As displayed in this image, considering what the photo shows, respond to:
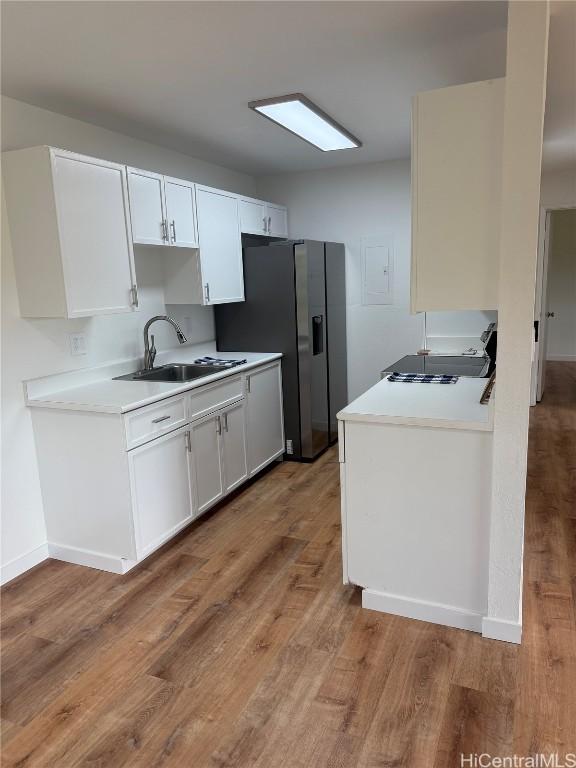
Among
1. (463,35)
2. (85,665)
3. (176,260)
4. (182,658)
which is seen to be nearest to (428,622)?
(182,658)

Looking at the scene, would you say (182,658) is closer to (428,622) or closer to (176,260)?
(428,622)

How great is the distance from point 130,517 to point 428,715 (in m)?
1.60

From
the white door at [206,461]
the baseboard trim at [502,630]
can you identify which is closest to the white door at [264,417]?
the white door at [206,461]

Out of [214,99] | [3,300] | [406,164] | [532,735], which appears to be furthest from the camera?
[406,164]

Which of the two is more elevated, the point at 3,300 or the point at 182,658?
the point at 3,300

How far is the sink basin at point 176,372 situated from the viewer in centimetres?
341

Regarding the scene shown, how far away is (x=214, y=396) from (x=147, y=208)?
1187 mm

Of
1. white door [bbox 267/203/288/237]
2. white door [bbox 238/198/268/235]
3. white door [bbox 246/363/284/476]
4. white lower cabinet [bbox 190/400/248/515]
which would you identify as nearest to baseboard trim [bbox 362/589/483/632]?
white lower cabinet [bbox 190/400/248/515]

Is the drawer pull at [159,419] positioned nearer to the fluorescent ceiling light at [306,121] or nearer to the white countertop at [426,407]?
the white countertop at [426,407]

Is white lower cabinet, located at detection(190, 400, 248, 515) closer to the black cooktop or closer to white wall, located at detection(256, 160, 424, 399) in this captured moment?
the black cooktop

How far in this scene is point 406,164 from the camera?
4516 mm

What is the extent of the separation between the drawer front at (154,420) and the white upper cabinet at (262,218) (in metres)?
1.80

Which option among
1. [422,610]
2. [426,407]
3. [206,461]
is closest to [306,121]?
[426,407]

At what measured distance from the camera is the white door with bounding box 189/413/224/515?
3158 mm
